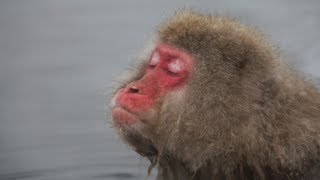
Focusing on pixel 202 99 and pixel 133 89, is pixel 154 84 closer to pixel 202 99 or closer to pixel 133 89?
pixel 133 89

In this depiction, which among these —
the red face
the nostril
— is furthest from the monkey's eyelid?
the nostril

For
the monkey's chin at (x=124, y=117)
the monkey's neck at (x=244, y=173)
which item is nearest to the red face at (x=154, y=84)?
the monkey's chin at (x=124, y=117)

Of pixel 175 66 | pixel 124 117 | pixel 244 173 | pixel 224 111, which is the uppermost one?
pixel 175 66

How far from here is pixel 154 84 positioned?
19.8ft

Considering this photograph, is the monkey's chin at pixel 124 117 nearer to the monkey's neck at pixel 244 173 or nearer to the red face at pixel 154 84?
the red face at pixel 154 84

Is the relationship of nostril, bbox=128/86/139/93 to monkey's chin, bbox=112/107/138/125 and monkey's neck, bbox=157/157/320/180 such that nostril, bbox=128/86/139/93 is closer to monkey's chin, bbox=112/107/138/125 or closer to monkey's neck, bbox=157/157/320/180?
monkey's chin, bbox=112/107/138/125

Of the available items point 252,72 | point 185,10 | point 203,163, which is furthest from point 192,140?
point 185,10

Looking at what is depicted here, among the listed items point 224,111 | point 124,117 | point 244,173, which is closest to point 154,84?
point 124,117

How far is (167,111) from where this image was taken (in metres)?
5.96

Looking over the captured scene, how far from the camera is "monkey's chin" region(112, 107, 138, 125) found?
595 cm

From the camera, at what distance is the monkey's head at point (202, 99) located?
594 cm

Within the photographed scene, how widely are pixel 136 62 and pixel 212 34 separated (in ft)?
2.25

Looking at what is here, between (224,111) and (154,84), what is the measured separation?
1.39 feet

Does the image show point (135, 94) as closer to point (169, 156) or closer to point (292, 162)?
point (169, 156)
